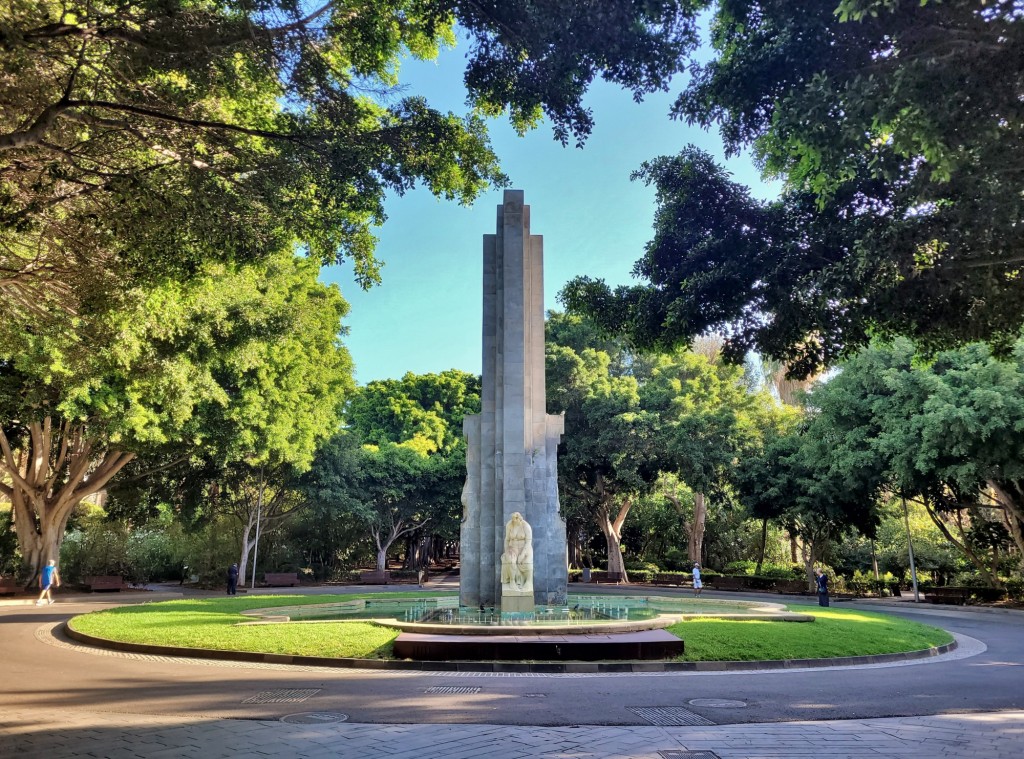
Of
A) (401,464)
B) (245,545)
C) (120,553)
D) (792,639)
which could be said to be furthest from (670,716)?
(120,553)

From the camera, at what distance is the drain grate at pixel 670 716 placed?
804 cm

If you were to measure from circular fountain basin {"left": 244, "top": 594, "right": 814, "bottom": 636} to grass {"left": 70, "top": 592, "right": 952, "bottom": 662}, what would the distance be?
0.71 m

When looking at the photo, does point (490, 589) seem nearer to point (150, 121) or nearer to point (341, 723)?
point (341, 723)

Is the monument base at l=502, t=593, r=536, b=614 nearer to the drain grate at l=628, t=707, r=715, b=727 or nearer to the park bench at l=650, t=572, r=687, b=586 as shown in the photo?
the drain grate at l=628, t=707, r=715, b=727

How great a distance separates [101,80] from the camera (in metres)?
8.90

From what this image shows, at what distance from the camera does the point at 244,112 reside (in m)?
10.2

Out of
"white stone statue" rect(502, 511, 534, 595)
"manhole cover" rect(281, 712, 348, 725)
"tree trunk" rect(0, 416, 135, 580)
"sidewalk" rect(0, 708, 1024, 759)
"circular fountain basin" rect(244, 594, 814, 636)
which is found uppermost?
"tree trunk" rect(0, 416, 135, 580)

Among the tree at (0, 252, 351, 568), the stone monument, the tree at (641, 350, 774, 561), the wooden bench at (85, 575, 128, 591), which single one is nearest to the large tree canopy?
the tree at (0, 252, 351, 568)

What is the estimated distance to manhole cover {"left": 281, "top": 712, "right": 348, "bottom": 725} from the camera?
26.0 feet

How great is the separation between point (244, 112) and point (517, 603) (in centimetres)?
1270

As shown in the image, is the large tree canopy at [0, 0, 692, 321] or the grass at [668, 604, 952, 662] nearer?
the large tree canopy at [0, 0, 692, 321]

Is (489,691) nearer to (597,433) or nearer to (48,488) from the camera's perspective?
(597,433)

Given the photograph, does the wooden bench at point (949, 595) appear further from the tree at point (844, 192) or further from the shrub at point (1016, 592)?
the tree at point (844, 192)

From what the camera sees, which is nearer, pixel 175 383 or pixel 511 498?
pixel 511 498
